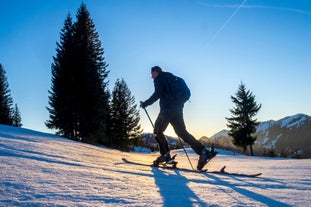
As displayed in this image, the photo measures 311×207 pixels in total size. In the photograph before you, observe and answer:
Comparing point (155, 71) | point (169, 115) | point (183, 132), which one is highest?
point (155, 71)

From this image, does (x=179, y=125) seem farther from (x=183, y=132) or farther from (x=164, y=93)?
(x=164, y=93)

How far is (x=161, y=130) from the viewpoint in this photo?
5.18 m

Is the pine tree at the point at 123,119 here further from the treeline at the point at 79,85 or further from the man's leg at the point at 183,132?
the man's leg at the point at 183,132

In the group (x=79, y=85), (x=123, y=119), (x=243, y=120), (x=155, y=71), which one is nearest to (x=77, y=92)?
(x=79, y=85)

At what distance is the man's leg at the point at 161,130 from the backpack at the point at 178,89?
49cm

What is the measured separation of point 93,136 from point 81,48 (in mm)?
8402

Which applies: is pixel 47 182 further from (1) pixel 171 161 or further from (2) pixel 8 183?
(1) pixel 171 161

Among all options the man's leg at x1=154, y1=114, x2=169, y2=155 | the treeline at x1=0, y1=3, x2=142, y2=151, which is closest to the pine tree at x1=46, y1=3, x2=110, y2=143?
the treeline at x1=0, y1=3, x2=142, y2=151

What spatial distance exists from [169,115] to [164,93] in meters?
0.48

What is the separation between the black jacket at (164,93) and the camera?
4902mm

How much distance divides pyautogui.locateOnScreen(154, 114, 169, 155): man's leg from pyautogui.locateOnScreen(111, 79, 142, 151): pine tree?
2645cm

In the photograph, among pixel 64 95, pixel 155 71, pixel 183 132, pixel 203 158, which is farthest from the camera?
pixel 64 95

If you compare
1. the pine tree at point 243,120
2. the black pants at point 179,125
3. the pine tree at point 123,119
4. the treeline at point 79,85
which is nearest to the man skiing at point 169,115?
the black pants at point 179,125

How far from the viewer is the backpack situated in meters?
4.91
